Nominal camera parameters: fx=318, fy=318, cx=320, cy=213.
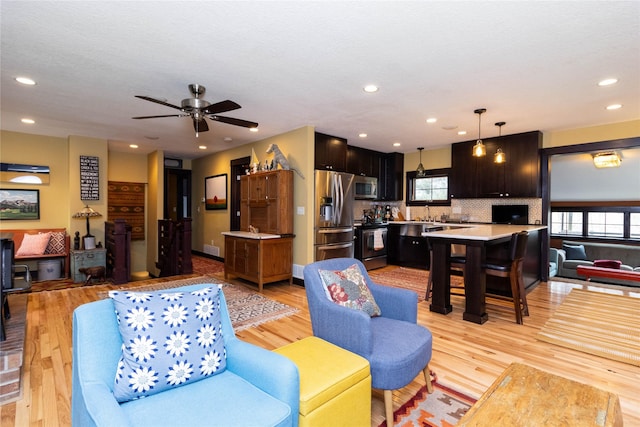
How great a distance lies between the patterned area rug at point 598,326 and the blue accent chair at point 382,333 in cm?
182

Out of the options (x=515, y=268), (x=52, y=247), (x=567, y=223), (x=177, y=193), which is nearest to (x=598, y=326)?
(x=515, y=268)

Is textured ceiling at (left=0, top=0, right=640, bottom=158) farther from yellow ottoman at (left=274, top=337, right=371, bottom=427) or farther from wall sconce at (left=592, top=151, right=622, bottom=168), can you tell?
yellow ottoman at (left=274, top=337, right=371, bottom=427)

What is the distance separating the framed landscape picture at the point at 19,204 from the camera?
5438 millimetres

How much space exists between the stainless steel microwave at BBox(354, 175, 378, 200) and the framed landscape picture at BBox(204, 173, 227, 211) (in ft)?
9.49

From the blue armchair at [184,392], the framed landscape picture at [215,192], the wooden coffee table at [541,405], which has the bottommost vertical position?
the wooden coffee table at [541,405]

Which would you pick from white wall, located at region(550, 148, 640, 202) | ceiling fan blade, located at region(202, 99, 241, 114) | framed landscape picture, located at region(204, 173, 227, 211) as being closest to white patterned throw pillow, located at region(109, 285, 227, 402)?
ceiling fan blade, located at region(202, 99, 241, 114)

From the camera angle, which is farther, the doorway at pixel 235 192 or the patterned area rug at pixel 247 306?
the doorway at pixel 235 192

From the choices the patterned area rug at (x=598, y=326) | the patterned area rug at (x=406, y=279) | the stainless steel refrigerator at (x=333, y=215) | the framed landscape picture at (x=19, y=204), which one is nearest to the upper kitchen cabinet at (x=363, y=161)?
the stainless steel refrigerator at (x=333, y=215)

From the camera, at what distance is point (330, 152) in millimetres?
5426

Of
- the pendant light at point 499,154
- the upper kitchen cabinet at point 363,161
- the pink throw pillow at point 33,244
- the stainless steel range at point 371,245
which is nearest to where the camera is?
the pendant light at point 499,154

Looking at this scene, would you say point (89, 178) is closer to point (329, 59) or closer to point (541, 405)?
point (329, 59)

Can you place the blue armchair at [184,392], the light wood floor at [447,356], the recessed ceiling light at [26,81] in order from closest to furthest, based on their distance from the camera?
the blue armchair at [184,392] < the light wood floor at [447,356] < the recessed ceiling light at [26,81]

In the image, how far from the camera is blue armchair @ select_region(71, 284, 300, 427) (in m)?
1.17

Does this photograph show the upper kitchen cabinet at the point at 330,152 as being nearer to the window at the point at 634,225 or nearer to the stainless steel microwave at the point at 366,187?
the stainless steel microwave at the point at 366,187
